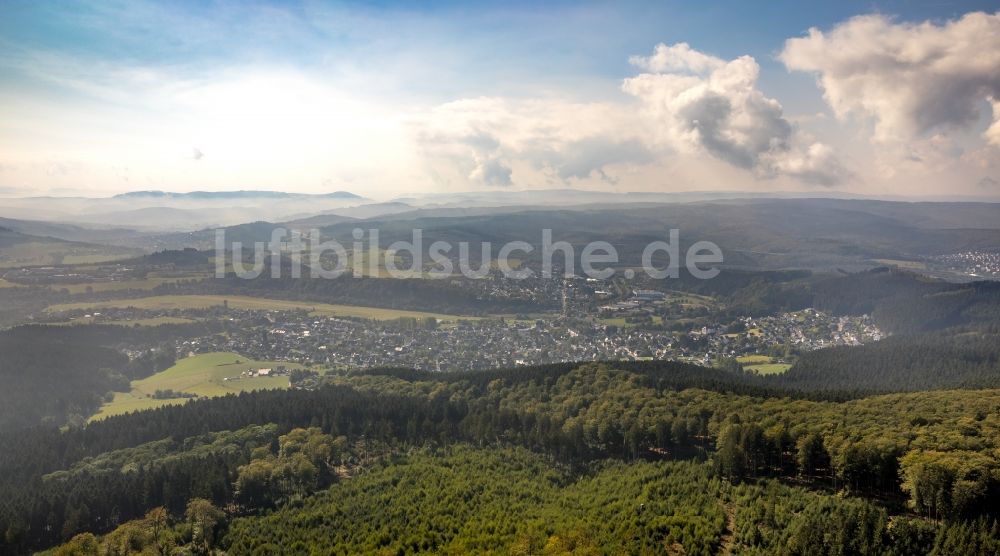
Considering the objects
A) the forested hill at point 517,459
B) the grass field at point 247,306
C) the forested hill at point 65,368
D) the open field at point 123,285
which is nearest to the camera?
the forested hill at point 517,459

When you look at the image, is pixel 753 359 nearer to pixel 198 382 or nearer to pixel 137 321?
pixel 198 382

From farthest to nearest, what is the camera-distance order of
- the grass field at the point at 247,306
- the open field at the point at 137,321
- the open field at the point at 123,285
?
1. the open field at the point at 123,285
2. the grass field at the point at 247,306
3. the open field at the point at 137,321

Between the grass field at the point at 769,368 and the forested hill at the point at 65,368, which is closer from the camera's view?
the forested hill at the point at 65,368

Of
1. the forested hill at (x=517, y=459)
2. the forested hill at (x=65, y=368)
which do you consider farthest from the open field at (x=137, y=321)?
the forested hill at (x=517, y=459)

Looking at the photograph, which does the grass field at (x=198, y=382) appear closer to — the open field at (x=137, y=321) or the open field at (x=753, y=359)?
the open field at (x=137, y=321)

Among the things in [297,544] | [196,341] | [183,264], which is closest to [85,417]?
[196,341]

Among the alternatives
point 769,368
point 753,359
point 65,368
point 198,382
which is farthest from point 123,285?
point 769,368

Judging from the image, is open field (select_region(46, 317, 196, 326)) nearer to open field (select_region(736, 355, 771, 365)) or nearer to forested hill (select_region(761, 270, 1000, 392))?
open field (select_region(736, 355, 771, 365))

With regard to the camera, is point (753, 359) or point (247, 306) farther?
point (247, 306)

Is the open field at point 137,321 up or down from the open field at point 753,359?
up
